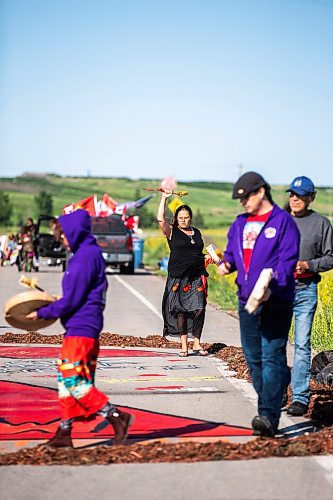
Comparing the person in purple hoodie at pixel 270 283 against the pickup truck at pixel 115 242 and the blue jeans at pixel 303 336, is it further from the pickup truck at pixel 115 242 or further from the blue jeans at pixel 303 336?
the pickup truck at pixel 115 242

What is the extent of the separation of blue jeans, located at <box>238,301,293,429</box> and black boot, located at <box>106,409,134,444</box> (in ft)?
3.26

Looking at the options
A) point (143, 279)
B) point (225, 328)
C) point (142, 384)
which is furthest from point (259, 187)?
point (143, 279)

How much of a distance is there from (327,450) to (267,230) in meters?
1.55

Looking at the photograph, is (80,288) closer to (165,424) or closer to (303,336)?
(165,424)

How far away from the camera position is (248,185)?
7.78 metres

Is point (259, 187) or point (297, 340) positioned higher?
point (259, 187)

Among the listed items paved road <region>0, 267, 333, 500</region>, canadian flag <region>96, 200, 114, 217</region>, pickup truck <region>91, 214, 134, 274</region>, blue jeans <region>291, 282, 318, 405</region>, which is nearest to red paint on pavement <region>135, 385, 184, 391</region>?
paved road <region>0, 267, 333, 500</region>

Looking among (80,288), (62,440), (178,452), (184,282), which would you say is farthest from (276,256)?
(184,282)

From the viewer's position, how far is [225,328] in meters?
17.4

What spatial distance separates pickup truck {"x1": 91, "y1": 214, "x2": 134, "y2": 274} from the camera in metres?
39.3

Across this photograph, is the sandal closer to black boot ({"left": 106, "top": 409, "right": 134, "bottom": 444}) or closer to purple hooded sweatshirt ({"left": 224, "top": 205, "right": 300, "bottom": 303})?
purple hooded sweatshirt ({"left": 224, "top": 205, "right": 300, "bottom": 303})

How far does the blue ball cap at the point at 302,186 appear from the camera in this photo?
9.05 metres

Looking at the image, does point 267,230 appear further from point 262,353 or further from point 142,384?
point 142,384

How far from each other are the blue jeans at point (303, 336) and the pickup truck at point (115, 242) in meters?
29.5
